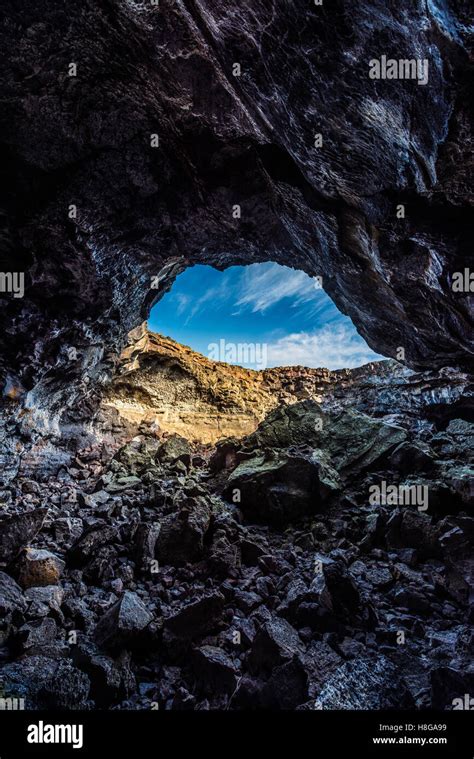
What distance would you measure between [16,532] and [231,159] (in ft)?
20.5

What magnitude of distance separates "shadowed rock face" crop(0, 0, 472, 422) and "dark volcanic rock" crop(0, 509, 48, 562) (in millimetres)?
3210

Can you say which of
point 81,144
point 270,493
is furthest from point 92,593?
point 81,144

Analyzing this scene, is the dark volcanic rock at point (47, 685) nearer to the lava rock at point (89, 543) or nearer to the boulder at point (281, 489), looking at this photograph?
the lava rock at point (89, 543)

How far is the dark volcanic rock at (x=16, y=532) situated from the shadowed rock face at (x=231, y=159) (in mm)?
3210

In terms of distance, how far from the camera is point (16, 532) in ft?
15.6

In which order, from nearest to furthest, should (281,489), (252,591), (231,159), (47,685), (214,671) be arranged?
1. (47,685)
2. (214,671)
3. (252,591)
4. (231,159)
5. (281,489)

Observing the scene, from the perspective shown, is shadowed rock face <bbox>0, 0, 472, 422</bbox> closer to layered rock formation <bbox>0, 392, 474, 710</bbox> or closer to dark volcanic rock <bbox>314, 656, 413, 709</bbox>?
layered rock formation <bbox>0, 392, 474, 710</bbox>

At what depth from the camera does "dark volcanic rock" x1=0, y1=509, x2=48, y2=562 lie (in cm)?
462

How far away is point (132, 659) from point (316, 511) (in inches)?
176

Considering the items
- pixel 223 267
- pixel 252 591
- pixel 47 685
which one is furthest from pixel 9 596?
pixel 223 267

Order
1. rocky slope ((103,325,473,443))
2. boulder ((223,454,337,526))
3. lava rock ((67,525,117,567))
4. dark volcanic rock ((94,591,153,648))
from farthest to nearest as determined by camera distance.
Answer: rocky slope ((103,325,473,443)) < boulder ((223,454,337,526)) < lava rock ((67,525,117,567)) < dark volcanic rock ((94,591,153,648))

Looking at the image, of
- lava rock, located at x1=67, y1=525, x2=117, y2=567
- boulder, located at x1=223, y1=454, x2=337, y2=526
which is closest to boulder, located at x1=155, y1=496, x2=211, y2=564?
lava rock, located at x1=67, y1=525, x2=117, y2=567

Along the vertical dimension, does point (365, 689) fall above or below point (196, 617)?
below

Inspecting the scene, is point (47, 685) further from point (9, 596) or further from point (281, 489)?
point (281, 489)
